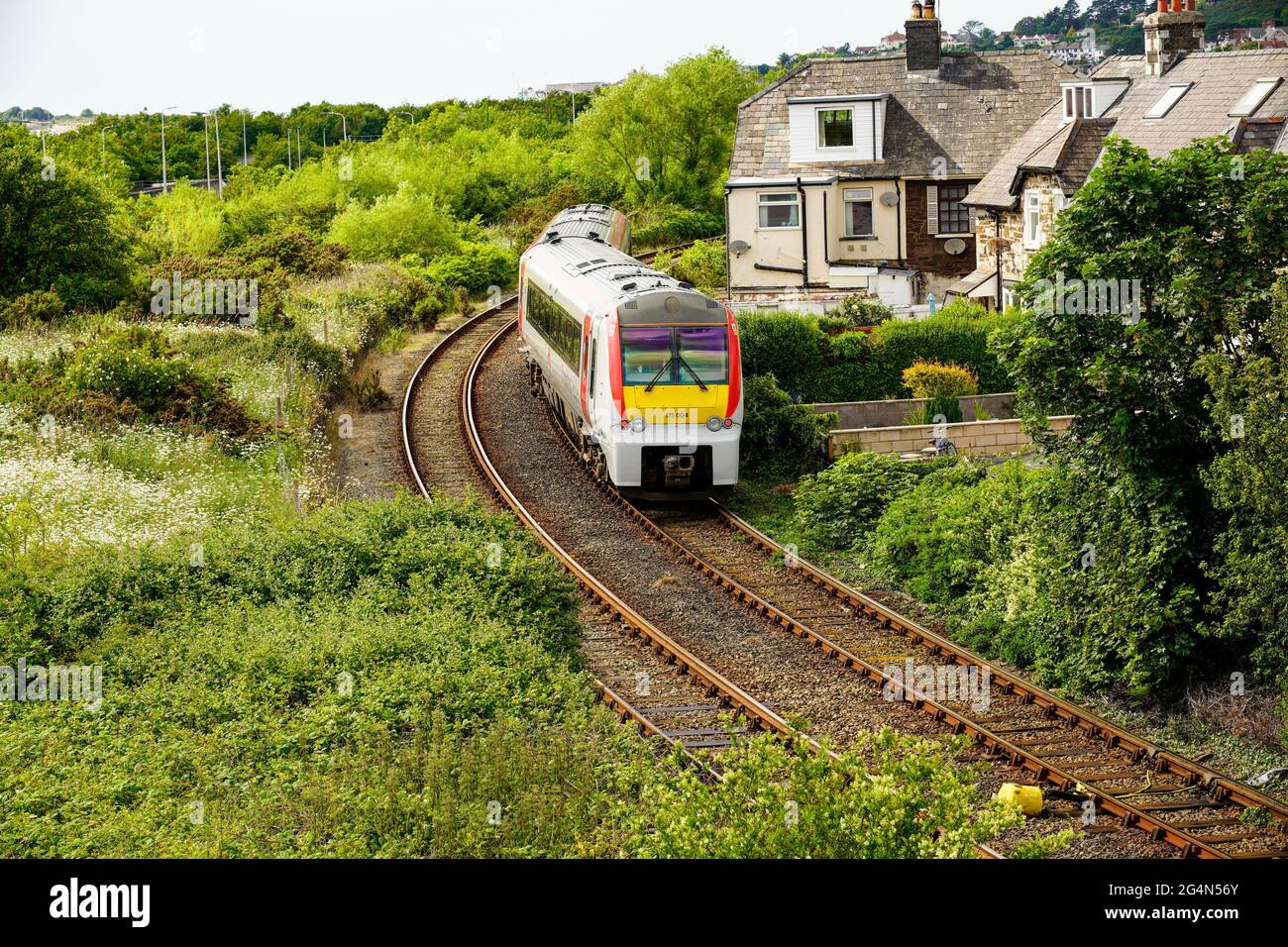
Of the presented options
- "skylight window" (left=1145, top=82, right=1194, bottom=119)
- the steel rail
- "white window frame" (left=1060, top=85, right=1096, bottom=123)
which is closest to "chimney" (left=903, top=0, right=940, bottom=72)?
"white window frame" (left=1060, top=85, right=1096, bottom=123)

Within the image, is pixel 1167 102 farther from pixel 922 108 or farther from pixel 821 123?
pixel 821 123

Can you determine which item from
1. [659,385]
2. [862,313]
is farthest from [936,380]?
[659,385]

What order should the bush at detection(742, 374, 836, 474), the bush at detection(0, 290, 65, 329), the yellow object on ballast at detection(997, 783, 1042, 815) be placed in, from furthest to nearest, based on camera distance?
the bush at detection(0, 290, 65, 329), the bush at detection(742, 374, 836, 474), the yellow object on ballast at detection(997, 783, 1042, 815)

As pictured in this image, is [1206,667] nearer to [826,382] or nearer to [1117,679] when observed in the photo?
[1117,679]

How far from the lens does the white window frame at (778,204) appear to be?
36531 millimetres

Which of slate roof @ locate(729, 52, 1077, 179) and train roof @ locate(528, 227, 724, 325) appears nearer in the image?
train roof @ locate(528, 227, 724, 325)

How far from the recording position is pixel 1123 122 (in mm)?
28938

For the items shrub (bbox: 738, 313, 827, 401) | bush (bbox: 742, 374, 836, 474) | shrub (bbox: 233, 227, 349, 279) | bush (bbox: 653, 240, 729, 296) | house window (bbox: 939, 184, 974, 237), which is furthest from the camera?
bush (bbox: 653, 240, 729, 296)

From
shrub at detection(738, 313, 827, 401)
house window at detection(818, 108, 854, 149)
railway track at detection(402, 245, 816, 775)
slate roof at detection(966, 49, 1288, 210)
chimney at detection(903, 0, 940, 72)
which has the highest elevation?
chimney at detection(903, 0, 940, 72)

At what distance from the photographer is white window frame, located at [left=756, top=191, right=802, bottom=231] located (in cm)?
3653

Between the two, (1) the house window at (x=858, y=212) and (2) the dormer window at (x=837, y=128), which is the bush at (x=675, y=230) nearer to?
(2) the dormer window at (x=837, y=128)

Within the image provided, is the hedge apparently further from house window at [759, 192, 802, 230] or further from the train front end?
Result: house window at [759, 192, 802, 230]

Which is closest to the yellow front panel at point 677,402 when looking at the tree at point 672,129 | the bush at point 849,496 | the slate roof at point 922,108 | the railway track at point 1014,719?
the railway track at point 1014,719

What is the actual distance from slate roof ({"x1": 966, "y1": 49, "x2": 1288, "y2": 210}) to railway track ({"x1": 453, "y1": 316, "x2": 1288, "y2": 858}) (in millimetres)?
12577
